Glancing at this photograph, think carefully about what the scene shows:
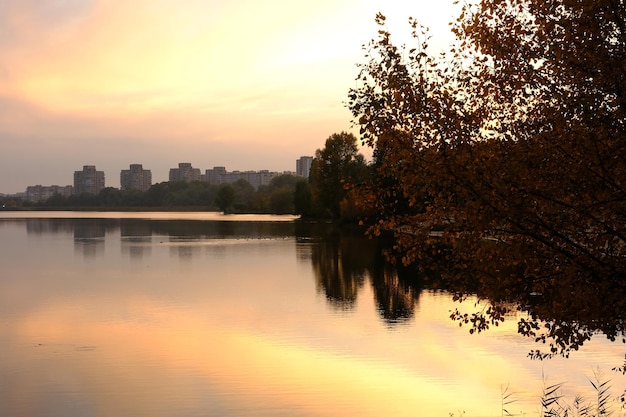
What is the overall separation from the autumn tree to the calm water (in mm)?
5998

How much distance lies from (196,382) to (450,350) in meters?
7.34

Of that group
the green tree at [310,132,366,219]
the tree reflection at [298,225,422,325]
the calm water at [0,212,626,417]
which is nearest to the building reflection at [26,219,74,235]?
the green tree at [310,132,366,219]

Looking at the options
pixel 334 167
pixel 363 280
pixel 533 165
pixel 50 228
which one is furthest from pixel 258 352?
pixel 50 228

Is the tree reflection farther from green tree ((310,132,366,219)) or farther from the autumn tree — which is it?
green tree ((310,132,366,219))

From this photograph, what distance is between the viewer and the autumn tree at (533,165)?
28.6 feet

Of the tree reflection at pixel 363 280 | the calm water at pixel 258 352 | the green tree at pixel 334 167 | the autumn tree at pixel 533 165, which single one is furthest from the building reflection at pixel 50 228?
the autumn tree at pixel 533 165

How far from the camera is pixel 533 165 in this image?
9078 mm

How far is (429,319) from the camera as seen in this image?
→ 83.9 ft

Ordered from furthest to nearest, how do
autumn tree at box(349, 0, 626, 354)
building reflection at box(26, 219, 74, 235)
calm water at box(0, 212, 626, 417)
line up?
building reflection at box(26, 219, 74, 235), calm water at box(0, 212, 626, 417), autumn tree at box(349, 0, 626, 354)

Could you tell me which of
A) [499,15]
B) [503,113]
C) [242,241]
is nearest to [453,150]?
[503,113]

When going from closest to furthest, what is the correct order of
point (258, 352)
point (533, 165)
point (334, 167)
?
point (533, 165)
point (258, 352)
point (334, 167)

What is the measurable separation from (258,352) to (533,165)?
12928 mm

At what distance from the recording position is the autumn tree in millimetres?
8727

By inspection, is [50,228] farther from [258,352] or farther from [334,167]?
[258,352]
